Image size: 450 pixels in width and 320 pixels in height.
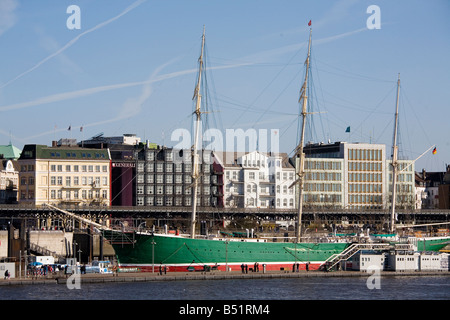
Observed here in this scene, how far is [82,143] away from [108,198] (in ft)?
50.3

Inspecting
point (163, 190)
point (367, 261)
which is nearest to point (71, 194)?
point (163, 190)

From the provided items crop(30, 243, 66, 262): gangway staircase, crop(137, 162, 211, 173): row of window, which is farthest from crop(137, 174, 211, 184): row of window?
crop(30, 243, 66, 262): gangway staircase

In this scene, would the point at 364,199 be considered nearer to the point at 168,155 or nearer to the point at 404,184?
the point at 404,184

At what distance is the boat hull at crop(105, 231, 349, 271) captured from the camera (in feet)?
335

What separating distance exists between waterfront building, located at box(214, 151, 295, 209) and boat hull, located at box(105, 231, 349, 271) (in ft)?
214

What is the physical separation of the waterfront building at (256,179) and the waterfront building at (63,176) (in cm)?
2338

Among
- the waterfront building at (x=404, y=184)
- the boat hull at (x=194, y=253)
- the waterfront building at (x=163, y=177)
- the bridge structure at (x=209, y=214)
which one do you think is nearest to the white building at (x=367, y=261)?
the boat hull at (x=194, y=253)

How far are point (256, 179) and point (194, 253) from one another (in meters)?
75.7

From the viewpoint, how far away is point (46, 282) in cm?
8838

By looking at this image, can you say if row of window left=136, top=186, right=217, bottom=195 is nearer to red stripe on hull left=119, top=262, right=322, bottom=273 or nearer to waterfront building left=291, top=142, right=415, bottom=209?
waterfront building left=291, top=142, right=415, bottom=209

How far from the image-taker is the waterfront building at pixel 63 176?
15750cm

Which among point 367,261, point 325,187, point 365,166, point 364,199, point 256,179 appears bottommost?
point 367,261

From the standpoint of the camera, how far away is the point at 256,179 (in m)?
178
